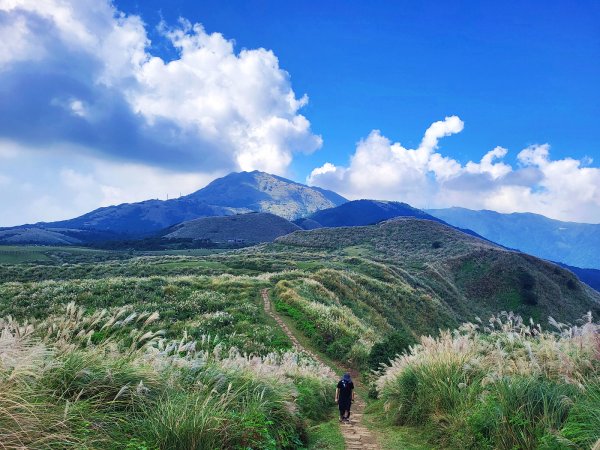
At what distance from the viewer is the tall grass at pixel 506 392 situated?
5.56 metres

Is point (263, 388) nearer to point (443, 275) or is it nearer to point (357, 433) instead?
point (357, 433)

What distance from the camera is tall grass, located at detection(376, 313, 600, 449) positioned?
219 inches

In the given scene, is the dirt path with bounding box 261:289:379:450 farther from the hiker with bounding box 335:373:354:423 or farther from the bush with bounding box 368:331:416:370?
the bush with bounding box 368:331:416:370

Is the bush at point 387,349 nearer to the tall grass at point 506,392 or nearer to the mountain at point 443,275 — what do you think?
the tall grass at point 506,392

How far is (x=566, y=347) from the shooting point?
7.18 meters

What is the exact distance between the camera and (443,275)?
7488cm

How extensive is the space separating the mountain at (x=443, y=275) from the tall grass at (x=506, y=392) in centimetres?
2983

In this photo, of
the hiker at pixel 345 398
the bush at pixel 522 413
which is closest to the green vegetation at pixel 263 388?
the bush at pixel 522 413

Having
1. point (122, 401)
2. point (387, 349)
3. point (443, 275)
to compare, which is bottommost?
point (443, 275)

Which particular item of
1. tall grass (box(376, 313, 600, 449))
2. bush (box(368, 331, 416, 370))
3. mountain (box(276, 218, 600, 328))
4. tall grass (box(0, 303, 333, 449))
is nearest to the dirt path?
tall grass (box(376, 313, 600, 449))

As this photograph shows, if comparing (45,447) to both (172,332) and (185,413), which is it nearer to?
(185,413)

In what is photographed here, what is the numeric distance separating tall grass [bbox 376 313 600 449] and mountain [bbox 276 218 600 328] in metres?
29.8

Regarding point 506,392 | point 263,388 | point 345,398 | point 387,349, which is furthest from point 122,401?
point 387,349

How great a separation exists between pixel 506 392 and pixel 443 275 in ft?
238
